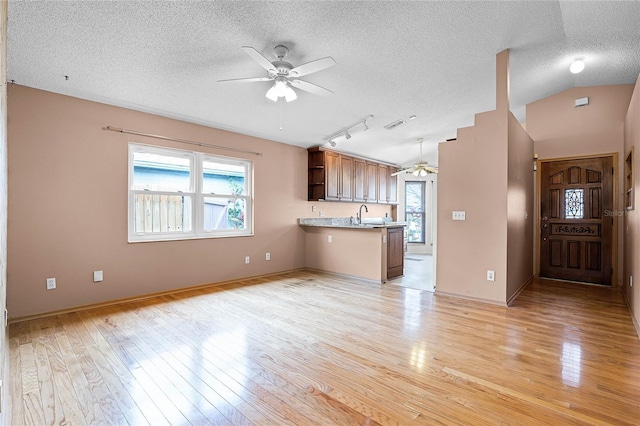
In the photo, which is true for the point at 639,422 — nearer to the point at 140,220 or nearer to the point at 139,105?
the point at 140,220

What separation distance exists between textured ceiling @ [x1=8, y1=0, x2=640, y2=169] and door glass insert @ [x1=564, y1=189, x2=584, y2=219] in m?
1.69

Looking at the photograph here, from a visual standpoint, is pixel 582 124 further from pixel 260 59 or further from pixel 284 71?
pixel 260 59

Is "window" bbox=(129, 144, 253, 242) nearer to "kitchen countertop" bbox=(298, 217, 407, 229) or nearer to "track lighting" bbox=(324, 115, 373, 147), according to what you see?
"kitchen countertop" bbox=(298, 217, 407, 229)

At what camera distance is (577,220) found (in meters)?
5.07

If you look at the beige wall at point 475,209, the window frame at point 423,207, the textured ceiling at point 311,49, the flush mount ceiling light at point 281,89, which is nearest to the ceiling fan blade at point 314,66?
the flush mount ceiling light at point 281,89

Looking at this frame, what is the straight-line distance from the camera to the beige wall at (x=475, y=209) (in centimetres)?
384

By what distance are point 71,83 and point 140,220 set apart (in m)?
1.73

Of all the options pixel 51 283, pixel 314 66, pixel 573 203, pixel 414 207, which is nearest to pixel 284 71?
pixel 314 66

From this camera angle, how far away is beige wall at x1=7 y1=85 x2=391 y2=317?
325cm

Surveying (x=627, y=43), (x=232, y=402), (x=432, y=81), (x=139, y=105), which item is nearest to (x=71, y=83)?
(x=139, y=105)

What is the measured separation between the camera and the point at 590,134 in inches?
194

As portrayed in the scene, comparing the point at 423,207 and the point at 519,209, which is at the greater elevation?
the point at 423,207

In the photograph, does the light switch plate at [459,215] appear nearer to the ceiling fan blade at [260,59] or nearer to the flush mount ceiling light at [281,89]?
the flush mount ceiling light at [281,89]

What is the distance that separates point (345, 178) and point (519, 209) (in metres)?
3.32
